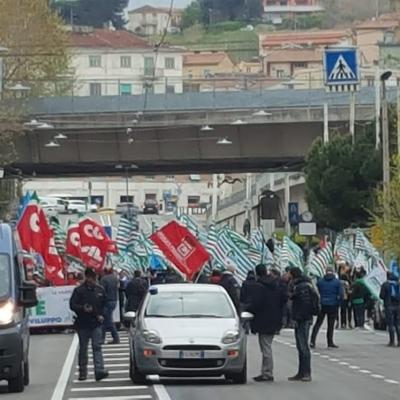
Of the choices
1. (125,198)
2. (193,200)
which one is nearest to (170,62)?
(193,200)

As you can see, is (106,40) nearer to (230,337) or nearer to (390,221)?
(390,221)

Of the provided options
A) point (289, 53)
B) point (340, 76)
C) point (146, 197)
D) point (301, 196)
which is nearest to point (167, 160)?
point (340, 76)

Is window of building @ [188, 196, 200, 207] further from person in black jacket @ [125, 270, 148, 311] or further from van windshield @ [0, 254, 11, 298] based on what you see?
van windshield @ [0, 254, 11, 298]

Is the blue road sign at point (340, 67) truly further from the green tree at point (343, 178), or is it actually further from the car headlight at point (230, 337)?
the car headlight at point (230, 337)

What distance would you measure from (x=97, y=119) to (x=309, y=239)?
11.0 metres

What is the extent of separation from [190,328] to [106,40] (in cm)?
15156

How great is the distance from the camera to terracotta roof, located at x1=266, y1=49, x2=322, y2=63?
186000 millimetres

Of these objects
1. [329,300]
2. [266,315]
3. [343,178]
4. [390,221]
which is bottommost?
[329,300]

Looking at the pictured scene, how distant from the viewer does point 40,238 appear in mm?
42719

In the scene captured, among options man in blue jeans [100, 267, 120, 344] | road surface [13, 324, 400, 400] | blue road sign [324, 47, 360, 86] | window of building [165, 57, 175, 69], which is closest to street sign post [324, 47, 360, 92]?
blue road sign [324, 47, 360, 86]

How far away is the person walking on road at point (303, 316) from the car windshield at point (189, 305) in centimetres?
113

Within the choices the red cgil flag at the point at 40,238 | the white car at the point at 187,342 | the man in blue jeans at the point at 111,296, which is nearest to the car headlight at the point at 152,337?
the white car at the point at 187,342

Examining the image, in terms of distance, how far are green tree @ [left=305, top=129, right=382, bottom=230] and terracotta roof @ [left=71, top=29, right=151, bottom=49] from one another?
99.9 m

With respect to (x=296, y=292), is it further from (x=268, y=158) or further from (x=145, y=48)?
(x=145, y=48)
